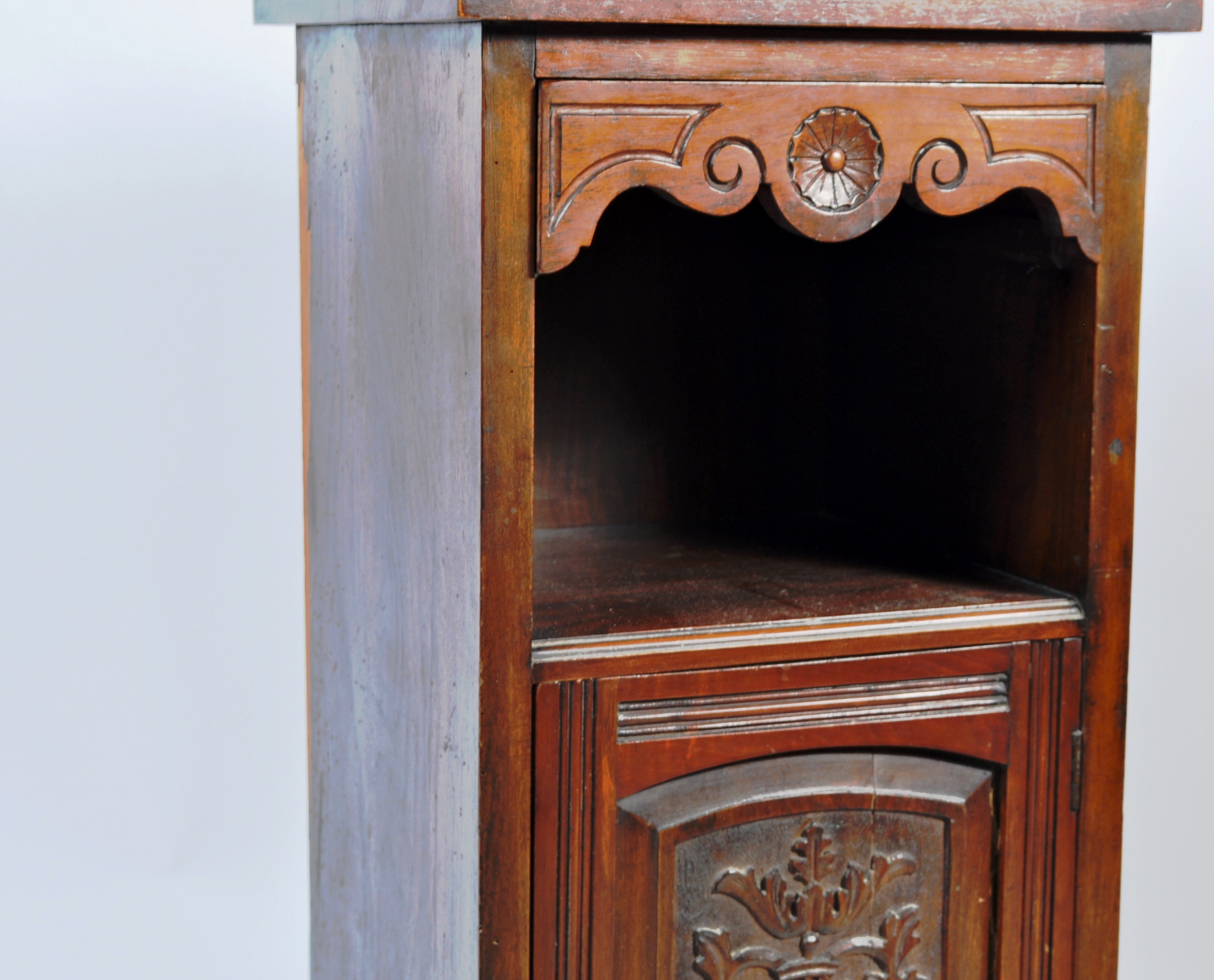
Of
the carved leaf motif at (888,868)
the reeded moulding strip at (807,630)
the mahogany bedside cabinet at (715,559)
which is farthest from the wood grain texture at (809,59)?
the carved leaf motif at (888,868)

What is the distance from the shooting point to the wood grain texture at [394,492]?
1609 mm

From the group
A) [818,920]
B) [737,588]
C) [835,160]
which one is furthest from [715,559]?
[835,160]

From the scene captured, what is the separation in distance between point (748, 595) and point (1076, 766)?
1.21ft

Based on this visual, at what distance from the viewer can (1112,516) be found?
5.96 ft

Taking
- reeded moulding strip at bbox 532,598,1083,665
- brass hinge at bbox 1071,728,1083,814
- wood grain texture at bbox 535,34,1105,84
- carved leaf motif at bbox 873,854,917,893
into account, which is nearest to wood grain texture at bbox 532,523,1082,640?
reeded moulding strip at bbox 532,598,1083,665

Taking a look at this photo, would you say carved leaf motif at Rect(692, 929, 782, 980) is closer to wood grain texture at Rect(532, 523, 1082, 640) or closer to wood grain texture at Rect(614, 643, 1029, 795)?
wood grain texture at Rect(614, 643, 1029, 795)

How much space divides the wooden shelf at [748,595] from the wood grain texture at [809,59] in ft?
1.63

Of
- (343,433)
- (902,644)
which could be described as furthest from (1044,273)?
(343,433)

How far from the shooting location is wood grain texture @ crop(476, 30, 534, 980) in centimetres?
157

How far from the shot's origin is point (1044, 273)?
1.84 metres

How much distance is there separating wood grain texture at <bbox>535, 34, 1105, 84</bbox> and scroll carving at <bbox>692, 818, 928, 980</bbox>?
27.9 inches

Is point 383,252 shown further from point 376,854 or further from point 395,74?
point 376,854

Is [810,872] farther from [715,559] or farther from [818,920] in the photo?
[715,559]

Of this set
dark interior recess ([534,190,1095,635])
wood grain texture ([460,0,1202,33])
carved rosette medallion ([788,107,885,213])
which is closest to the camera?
wood grain texture ([460,0,1202,33])
